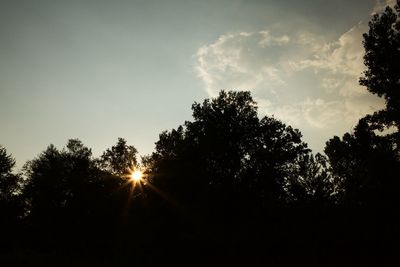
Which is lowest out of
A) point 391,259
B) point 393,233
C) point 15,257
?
point 15,257

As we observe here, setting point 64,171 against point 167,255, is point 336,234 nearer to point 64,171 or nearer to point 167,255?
point 167,255

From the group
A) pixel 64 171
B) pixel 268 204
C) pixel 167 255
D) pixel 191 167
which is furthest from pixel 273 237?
pixel 64 171

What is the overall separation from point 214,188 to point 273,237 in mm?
9830

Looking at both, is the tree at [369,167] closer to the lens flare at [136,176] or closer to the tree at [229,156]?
the tree at [229,156]

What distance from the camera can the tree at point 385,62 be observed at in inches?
1066

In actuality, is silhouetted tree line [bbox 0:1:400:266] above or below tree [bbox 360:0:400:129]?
below

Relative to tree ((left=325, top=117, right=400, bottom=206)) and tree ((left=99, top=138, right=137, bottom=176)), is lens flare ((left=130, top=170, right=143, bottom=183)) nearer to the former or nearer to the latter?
tree ((left=99, top=138, right=137, bottom=176))

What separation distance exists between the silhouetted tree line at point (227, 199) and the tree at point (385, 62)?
0.08 m

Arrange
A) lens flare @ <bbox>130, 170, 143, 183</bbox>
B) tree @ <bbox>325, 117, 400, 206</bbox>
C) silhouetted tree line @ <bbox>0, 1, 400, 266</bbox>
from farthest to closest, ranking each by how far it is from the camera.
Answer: lens flare @ <bbox>130, 170, 143, 183</bbox> → tree @ <bbox>325, 117, 400, 206</bbox> → silhouetted tree line @ <bbox>0, 1, 400, 266</bbox>

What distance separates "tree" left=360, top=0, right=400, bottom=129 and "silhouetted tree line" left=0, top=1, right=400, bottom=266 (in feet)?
0.27

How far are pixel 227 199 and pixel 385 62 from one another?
1936 centimetres

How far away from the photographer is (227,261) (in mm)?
25047

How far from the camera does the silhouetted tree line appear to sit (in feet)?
84.7

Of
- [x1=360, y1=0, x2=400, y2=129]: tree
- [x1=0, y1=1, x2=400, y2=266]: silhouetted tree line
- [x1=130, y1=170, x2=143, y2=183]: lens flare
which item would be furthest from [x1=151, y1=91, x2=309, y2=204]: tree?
[x1=360, y1=0, x2=400, y2=129]: tree
